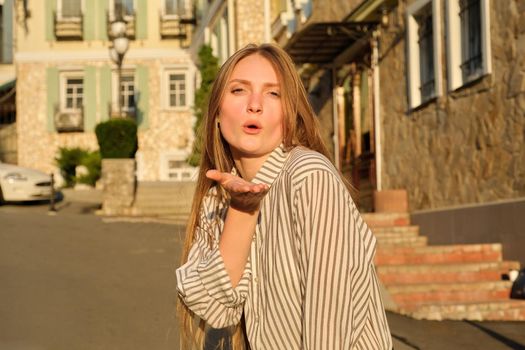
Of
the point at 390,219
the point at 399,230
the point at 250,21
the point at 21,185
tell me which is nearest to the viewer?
the point at 399,230

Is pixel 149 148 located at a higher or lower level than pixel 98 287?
higher

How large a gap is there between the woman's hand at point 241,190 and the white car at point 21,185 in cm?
2070

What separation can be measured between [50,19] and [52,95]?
2841mm

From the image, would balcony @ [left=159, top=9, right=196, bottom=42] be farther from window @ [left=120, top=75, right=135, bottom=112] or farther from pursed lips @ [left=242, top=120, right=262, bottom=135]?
pursed lips @ [left=242, top=120, right=262, bottom=135]

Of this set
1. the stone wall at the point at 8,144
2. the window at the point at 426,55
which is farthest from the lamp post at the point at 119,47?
the stone wall at the point at 8,144

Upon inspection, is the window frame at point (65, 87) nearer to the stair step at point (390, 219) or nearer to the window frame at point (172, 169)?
the window frame at point (172, 169)

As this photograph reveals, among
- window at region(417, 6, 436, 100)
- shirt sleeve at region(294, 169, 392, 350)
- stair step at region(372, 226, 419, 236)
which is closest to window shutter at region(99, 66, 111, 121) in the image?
window at region(417, 6, 436, 100)

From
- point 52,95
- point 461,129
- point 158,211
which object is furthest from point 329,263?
point 52,95

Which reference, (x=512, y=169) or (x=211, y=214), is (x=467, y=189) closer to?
(x=512, y=169)

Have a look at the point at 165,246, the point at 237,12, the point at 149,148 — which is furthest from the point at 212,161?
the point at 149,148

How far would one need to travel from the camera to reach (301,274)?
2176 mm

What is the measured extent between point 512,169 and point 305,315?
Result: 9.61 metres

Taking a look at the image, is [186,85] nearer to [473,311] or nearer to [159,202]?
[159,202]

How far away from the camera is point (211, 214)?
8.43 feet
